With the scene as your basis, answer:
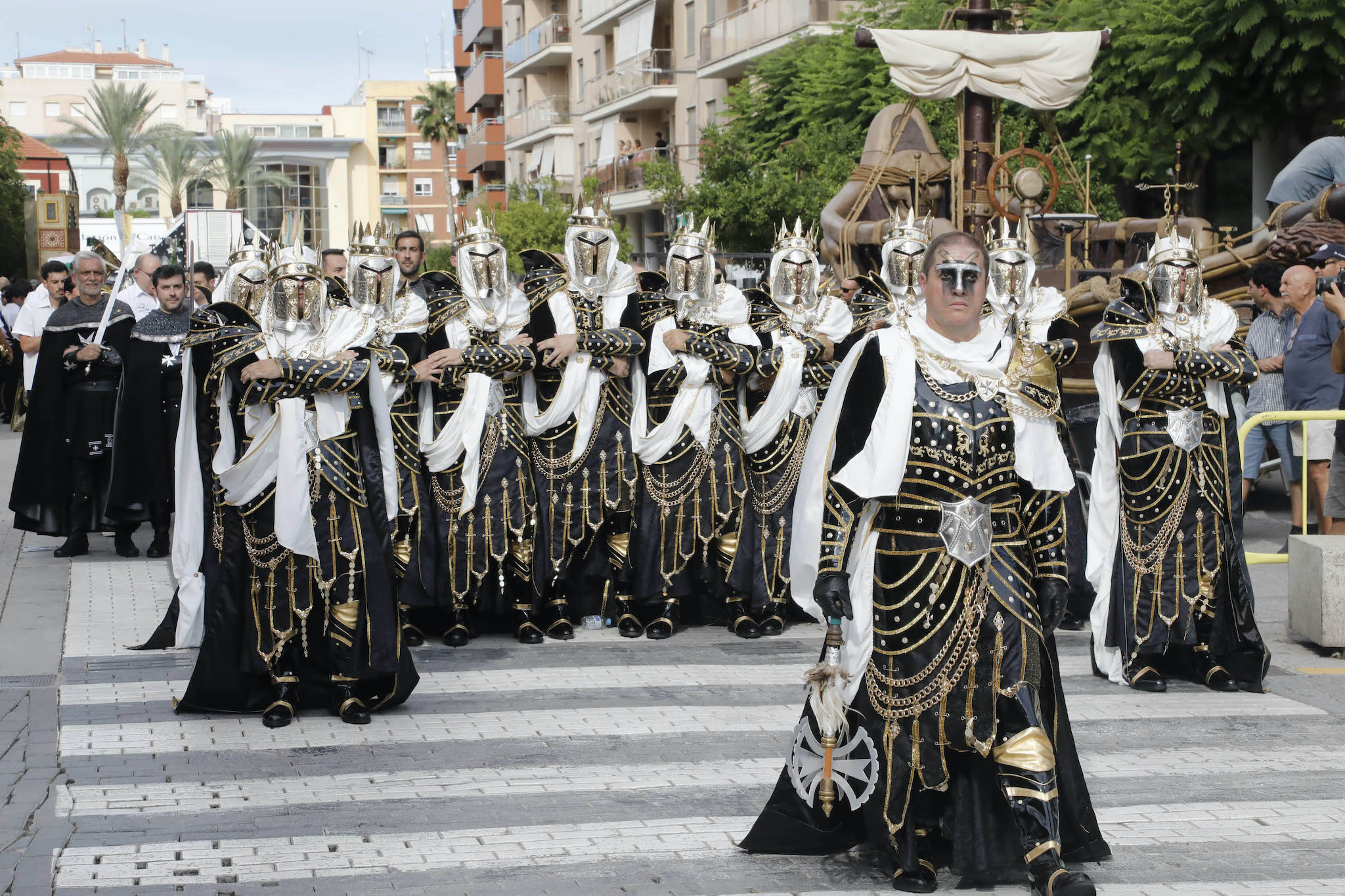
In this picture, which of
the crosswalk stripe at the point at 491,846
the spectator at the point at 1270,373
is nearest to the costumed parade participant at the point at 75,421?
the crosswalk stripe at the point at 491,846

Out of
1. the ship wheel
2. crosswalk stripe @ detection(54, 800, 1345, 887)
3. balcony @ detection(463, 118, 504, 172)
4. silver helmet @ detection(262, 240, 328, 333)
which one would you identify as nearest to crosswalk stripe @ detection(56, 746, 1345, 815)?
crosswalk stripe @ detection(54, 800, 1345, 887)

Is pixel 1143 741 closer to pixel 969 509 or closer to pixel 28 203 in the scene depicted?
pixel 969 509

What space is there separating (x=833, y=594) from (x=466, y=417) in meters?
4.71

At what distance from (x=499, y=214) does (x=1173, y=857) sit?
142 ft

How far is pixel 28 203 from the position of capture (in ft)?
104

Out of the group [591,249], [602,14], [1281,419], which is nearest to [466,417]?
[591,249]

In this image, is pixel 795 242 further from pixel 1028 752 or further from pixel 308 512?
pixel 1028 752

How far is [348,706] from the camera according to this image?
25.0 ft

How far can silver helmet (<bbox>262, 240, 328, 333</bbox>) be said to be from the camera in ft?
25.1

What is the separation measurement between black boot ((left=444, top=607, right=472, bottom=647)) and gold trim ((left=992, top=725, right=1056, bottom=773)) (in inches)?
200

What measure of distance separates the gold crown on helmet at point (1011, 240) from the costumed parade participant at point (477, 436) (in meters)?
2.87

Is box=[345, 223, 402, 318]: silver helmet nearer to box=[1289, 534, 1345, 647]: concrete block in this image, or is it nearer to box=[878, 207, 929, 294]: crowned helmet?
box=[878, 207, 929, 294]: crowned helmet

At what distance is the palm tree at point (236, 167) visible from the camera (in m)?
79.3

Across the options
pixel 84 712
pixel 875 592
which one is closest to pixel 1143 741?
pixel 875 592
